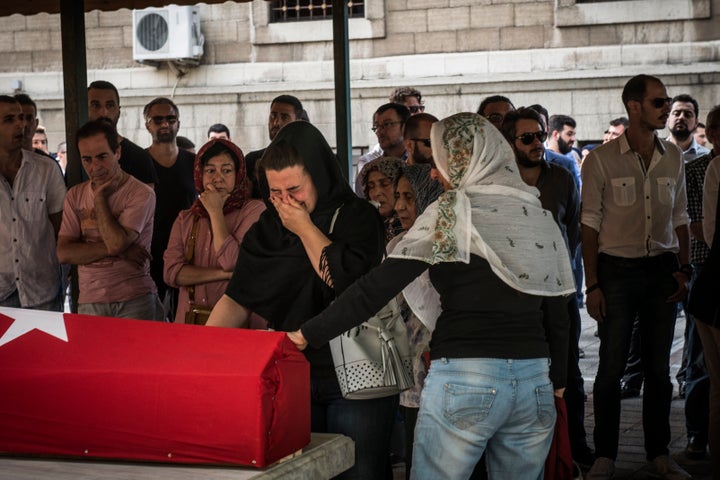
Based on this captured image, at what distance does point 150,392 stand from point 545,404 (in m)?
1.56

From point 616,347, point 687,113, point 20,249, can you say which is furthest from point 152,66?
point 616,347

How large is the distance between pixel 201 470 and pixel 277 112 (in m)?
5.35

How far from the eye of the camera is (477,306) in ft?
12.2

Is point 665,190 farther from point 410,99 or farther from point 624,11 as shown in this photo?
point 624,11

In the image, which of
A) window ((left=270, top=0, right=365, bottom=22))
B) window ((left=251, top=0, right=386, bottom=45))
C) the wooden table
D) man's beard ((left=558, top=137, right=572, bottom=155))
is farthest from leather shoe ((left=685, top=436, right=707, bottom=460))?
window ((left=270, top=0, right=365, bottom=22))

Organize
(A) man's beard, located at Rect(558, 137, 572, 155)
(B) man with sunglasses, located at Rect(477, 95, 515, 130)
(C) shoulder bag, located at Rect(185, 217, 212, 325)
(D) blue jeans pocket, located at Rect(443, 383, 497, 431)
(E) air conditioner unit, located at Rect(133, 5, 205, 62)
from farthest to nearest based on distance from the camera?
(E) air conditioner unit, located at Rect(133, 5, 205, 62) < (A) man's beard, located at Rect(558, 137, 572, 155) < (B) man with sunglasses, located at Rect(477, 95, 515, 130) < (C) shoulder bag, located at Rect(185, 217, 212, 325) < (D) blue jeans pocket, located at Rect(443, 383, 497, 431)

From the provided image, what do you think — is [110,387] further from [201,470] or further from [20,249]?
[20,249]

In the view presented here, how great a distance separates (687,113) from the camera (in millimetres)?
9430

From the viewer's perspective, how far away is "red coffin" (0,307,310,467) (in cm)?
274

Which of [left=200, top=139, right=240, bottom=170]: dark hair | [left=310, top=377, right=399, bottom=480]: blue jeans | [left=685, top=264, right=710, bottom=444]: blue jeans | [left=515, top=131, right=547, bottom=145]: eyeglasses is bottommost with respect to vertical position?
[left=685, top=264, right=710, bottom=444]: blue jeans

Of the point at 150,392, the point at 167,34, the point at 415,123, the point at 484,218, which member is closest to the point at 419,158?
the point at 415,123

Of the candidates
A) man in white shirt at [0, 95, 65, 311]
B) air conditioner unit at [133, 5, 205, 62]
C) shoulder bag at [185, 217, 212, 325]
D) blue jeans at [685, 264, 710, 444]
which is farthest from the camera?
air conditioner unit at [133, 5, 205, 62]

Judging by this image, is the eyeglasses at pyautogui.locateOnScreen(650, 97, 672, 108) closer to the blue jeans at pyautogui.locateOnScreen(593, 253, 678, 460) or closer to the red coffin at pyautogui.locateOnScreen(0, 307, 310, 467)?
the blue jeans at pyautogui.locateOnScreen(593, 253, 678, 460)

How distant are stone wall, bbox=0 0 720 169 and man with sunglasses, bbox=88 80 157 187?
9644 millimetres
